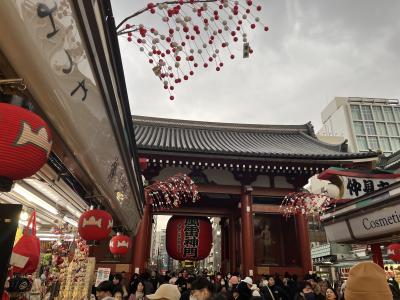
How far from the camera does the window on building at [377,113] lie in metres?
46.1

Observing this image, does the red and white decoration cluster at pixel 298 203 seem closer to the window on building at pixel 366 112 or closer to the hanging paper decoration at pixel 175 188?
the hanging paper decoration at pixel 175 188

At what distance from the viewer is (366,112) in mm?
46656

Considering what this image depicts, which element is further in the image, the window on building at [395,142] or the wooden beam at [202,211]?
the window on building at [395,142]

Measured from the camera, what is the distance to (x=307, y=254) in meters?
11.6

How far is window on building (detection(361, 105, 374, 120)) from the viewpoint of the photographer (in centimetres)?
4620

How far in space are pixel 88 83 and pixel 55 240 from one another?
30.0 feet

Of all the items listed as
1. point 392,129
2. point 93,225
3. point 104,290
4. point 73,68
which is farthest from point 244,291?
point 392,129

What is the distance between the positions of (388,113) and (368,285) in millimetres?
53024

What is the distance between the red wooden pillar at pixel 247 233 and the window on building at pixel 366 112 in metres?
42.0

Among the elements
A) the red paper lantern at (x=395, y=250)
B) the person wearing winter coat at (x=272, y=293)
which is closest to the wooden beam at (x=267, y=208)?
the red paper lantern at (x=395, y=250)

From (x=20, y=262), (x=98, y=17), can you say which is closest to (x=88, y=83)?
(x=98, y=17)

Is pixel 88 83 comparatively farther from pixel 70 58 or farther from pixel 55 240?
pixel 55 240

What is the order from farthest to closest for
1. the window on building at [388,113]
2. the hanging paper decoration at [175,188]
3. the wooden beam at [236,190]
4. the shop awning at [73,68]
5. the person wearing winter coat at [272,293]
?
the window on building at [388,113] → the wooden beam at [236,190] → the hanging paper decoration at [175,188] → the person wearing winter coat at [272,293] → the shop awning at [73,68]

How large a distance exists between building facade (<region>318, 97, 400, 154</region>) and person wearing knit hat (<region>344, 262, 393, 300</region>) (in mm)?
46438
